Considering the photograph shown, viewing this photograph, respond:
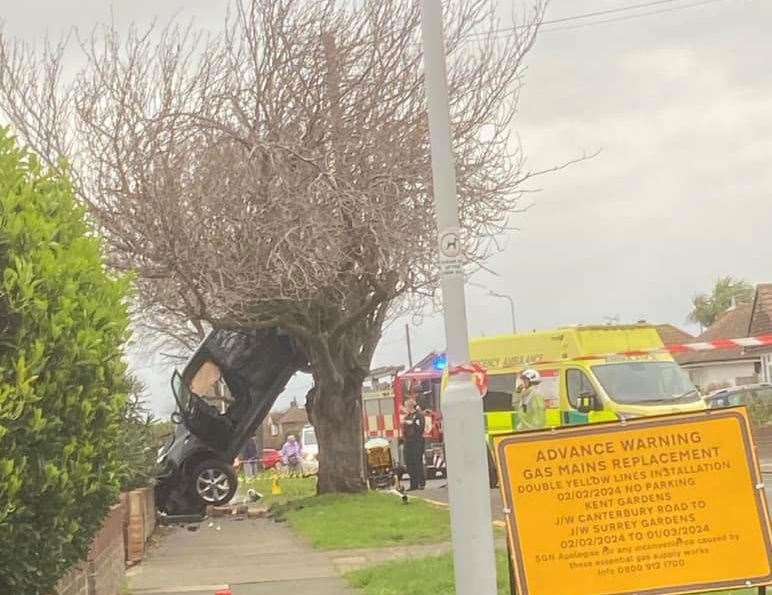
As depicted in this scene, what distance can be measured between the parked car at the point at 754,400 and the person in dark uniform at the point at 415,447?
944 cm

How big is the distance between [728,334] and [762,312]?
39.8 feet

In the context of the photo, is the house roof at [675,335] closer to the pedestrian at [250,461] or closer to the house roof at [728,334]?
the house roof at [728,334]

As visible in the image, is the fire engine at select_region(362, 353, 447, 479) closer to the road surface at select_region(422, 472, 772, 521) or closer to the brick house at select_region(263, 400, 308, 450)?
the road surface at select_region(422, 472, 772, 521)

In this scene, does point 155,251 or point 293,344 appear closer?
point 155,251

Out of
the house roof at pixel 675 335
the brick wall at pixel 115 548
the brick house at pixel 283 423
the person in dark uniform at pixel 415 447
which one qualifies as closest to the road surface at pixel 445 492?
the person in dark uniform at pixel 415 447

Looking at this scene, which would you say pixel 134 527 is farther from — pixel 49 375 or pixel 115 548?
pixel 49 375

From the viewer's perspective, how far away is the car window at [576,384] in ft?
58.2

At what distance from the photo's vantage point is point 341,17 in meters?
15.3

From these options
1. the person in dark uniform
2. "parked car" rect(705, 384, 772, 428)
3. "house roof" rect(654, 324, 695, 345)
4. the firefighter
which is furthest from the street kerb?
"house roof" rect(654, 324, 695, 345)

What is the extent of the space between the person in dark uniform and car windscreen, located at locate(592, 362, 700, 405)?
5.06 metres

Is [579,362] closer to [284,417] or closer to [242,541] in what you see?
[242,541]

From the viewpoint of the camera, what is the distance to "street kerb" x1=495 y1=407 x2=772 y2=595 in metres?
6.84

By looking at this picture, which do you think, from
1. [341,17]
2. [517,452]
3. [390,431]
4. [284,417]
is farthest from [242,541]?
[284,417]

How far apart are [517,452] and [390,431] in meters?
23.5
